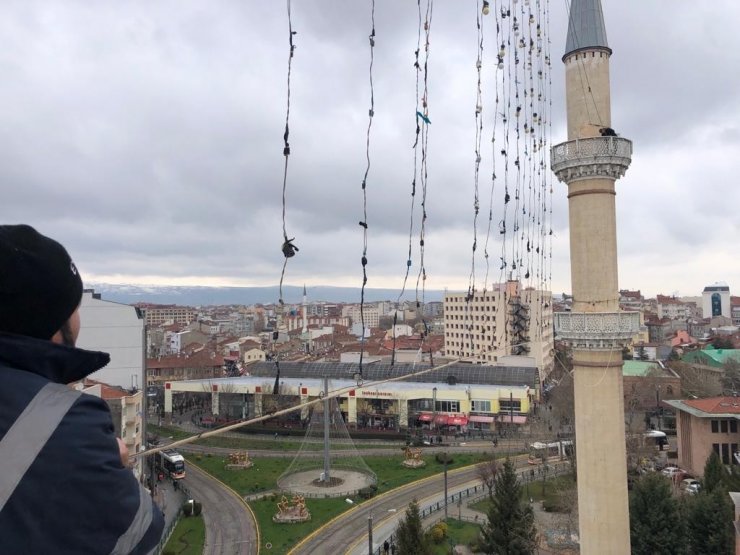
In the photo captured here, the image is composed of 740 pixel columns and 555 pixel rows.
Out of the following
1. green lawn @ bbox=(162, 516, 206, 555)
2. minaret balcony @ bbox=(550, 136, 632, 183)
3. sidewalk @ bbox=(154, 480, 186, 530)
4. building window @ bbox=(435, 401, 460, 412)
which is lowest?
sidewalk @ bbox=(154, 480, 186, 530)

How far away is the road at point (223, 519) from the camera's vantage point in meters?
13.1

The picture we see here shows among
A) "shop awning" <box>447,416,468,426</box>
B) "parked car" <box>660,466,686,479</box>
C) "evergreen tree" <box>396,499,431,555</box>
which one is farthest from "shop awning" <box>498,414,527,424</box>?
"evergreen tree" <box>396,499,431,555</box>

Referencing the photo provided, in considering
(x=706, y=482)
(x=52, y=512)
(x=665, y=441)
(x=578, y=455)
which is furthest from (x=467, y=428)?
(x=52, y=512)

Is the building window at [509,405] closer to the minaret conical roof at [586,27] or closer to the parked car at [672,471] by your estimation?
the parked car at [672,471]

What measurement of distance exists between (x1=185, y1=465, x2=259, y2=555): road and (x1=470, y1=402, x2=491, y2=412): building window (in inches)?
491

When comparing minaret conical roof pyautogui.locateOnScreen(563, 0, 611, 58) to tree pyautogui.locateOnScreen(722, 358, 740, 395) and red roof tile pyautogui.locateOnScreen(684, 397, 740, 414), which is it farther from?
tree pyautogui.locateOnScreen(722, 358, 740, 395)

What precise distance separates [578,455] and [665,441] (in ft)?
57.9

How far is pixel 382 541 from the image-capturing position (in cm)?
1327

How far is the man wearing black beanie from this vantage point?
2.59 feet

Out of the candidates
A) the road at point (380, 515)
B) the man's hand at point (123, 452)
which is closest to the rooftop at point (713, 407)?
the road at point (380, 515)

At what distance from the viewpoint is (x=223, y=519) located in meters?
14.9

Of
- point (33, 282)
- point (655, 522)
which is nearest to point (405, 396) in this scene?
point (655, 522)

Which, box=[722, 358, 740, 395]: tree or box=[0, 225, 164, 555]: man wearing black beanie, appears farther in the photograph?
box=[722, 358, 740, 395]: tree

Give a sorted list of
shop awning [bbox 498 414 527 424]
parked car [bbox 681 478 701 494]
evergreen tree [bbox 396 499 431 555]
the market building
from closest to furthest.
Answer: evergreen tree [bbox 396 499 431 555] → parked car [bbox 681 478 701 494] → shop awning [bbox 498 414 527 424] → the market building
